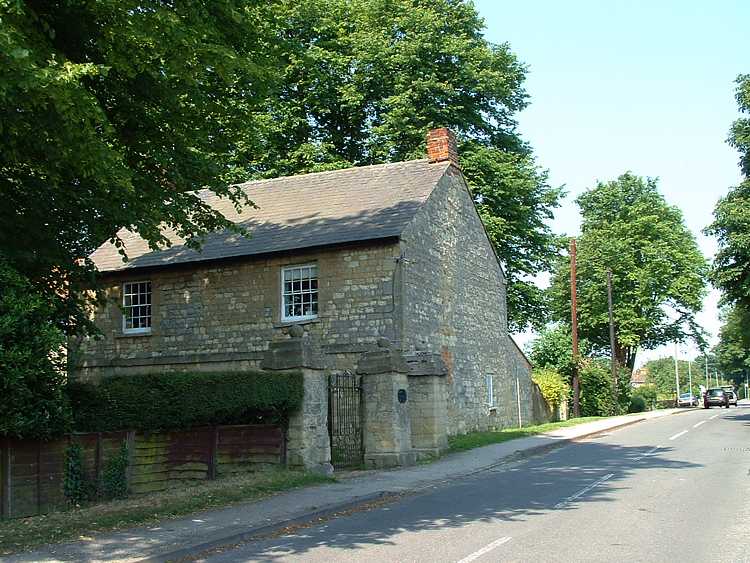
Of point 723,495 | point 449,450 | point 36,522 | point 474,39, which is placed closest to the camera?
point 36,522

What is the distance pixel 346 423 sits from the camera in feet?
58.6

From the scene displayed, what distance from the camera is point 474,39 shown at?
34.2 m

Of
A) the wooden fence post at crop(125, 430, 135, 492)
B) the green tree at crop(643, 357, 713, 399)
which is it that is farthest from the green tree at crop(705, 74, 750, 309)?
the green tree at crop(643, 357, 713, 399)

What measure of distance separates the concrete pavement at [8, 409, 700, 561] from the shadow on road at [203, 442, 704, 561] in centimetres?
33

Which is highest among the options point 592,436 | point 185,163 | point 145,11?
Answer: point 145,11

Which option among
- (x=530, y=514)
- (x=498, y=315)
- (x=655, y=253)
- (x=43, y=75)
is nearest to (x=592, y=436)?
(x=498, y=315)

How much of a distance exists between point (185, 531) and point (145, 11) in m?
6.89

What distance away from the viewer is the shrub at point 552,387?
117ft

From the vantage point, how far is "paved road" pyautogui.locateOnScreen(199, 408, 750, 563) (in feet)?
27.5

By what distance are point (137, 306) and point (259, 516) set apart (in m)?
15.3

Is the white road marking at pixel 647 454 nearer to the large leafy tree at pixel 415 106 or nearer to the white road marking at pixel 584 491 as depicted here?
the white road marking at pixel 584 491

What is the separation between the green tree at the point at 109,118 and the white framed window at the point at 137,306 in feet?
29.1

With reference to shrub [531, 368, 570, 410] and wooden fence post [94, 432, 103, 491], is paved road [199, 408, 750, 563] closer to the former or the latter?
wooden fence post [94, 432, 103, 491]

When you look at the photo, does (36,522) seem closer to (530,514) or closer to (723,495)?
(530,514)
